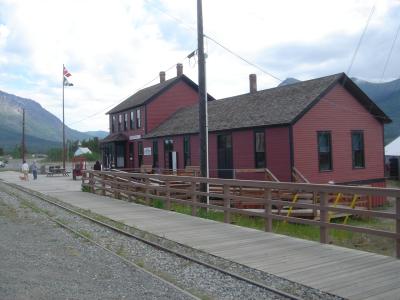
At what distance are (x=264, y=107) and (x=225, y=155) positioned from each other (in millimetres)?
3041

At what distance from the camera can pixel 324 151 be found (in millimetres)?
21719

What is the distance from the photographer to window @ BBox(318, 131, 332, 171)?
21.4m

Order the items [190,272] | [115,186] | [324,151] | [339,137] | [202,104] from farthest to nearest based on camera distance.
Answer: [339,137]
[324,151]
[115,186]
[202,104]
[190,272]

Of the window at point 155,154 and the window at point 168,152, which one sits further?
the window at point 155,154

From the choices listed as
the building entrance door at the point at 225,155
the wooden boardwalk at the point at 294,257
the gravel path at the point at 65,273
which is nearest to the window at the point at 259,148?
the building entrance door at the point at 225,155

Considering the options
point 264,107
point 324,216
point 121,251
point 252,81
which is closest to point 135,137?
point 252,81

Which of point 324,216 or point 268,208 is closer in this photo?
point 324,216

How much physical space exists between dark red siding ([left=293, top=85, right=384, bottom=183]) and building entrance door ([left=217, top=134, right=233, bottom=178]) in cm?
415

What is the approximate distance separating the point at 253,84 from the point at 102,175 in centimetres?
1250

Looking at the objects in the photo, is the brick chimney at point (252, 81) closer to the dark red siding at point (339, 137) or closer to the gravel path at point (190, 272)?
the dark red siding at point (339, 137)

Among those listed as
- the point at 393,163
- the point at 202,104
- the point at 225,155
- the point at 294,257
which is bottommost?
the point at 294,257

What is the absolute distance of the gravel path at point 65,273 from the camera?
247 inches

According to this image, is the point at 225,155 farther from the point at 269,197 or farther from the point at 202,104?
the point at 269,197

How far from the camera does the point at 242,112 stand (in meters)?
24.3
